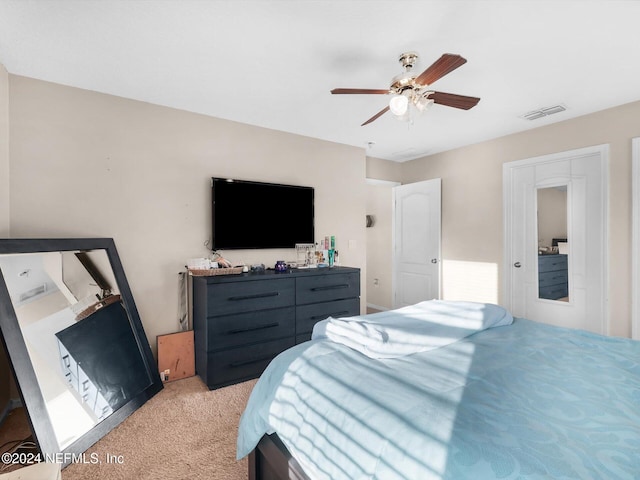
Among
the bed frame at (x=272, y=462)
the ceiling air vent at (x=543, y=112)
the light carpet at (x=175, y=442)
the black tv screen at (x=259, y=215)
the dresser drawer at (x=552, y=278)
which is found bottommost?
the light carpet at (x=175, y=442)

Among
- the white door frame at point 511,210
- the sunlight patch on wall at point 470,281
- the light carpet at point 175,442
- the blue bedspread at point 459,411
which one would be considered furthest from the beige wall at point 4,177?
the white door frame at point 511,210

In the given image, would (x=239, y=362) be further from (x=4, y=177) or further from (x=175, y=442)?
(x=4, y=177)

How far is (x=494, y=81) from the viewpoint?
247cm

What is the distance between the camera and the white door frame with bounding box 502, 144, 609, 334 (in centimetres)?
297

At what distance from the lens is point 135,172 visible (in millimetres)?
2779

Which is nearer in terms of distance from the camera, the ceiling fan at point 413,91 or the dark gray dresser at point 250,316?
the ceiling fan at point 413,91

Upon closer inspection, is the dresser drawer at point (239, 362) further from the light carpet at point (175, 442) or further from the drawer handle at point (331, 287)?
the drawer handle at point (331, 287)

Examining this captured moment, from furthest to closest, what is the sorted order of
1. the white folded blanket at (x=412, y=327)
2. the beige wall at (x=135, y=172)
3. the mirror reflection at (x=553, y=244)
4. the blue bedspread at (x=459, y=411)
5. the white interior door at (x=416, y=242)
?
the white interior door at (x=416, y=242) → the mirror reflection at (x=553, y=244) → the beige wall at (x=135, y=172) → the white folded blanket at (x=412, y=327) → the blue bedspread at (x=459, y=411)

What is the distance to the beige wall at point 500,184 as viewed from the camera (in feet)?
9.46

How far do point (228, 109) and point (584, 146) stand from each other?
11.5 ft

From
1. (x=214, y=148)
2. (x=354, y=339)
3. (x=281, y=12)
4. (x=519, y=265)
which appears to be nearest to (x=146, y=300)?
(x=214, y=148)

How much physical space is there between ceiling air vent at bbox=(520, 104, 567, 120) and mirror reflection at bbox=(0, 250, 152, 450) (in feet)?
13.3

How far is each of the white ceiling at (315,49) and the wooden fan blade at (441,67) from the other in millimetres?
289

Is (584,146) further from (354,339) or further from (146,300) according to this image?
(146,300)
